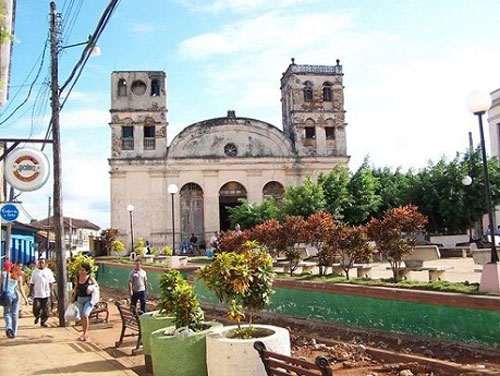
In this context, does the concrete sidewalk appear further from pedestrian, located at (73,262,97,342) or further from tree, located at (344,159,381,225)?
tree, located at (344,159,381,225)

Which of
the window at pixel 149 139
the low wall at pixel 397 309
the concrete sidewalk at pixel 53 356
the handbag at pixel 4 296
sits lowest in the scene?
the concrete sidewalk at pixel 53 356

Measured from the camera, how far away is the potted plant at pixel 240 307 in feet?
18.5

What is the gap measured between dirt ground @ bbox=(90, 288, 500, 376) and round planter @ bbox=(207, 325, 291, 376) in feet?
4.77

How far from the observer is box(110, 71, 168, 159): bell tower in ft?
112

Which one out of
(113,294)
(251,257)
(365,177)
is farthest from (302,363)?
(365,177)

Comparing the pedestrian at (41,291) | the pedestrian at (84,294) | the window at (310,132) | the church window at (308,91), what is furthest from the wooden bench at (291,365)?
the church window at (308,91)

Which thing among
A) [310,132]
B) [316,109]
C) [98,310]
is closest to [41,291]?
[98,310]

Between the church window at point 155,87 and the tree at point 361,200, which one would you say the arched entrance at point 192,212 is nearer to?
the church window at point 155,87

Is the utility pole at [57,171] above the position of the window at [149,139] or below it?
below

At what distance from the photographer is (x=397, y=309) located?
8.68 meters

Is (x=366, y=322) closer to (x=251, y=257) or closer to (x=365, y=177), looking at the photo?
(x=251, y=257)

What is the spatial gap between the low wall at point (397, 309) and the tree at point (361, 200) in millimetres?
15087

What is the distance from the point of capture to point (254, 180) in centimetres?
3503

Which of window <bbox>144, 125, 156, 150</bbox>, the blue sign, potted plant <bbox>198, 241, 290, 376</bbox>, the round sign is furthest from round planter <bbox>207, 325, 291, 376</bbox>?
window <bbox>144, 125, 156, 150</bbox>
